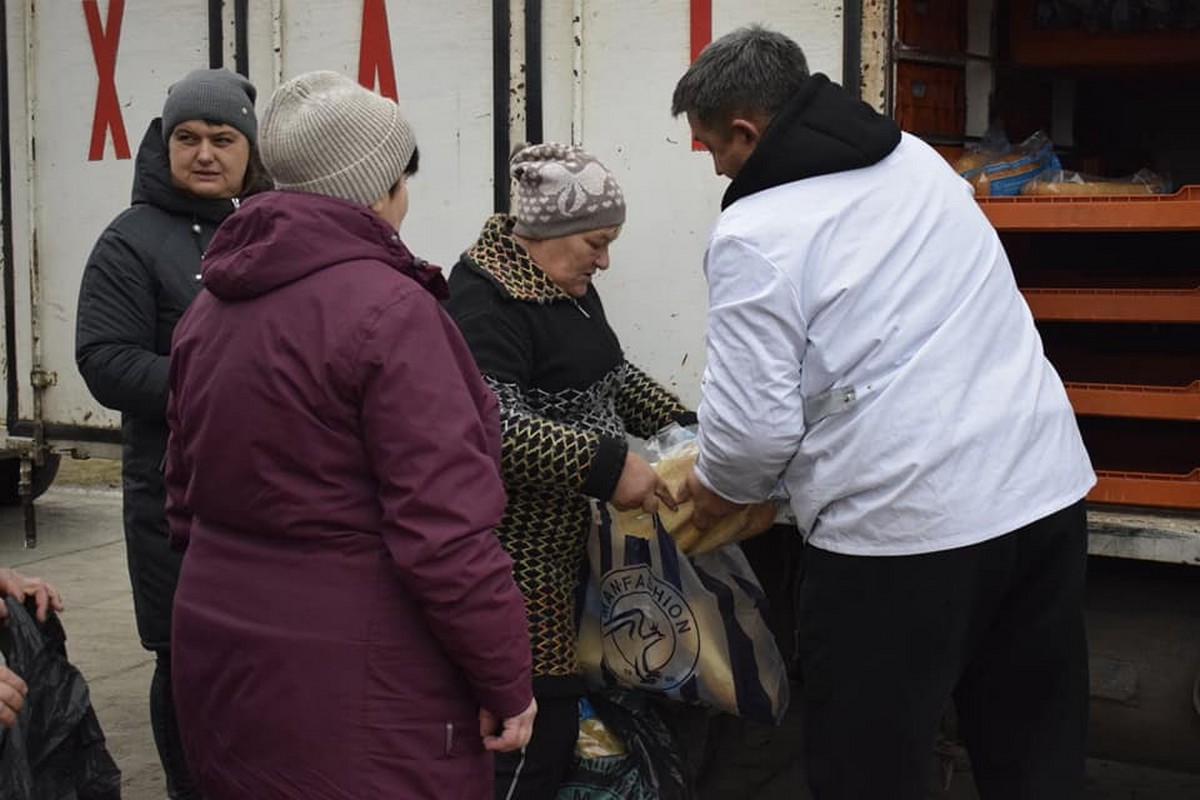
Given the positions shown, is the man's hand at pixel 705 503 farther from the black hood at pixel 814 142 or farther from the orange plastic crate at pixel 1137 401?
the orange plastic crate at pixel 1137 401

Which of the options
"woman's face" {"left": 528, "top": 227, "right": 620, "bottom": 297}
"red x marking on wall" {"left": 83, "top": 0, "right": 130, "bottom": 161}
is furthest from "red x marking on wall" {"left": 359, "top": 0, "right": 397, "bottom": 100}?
"woman's face" {"left": 528, "top": 227, "right": 620, "bottom": 297}

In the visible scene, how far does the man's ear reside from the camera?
A: 2.62 m

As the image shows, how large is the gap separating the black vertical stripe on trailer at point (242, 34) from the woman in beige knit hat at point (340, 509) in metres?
1.89

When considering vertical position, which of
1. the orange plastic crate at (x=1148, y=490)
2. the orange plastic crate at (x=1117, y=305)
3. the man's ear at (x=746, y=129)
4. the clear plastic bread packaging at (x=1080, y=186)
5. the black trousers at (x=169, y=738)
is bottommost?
the black trousers at (x=169, y=738)

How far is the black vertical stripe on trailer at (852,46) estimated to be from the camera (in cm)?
321

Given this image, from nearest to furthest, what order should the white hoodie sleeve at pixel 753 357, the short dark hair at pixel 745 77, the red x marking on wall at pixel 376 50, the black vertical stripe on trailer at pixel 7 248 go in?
the white hoodie sleeve at pixel 753 357
the short dark hair at pixel 745 77
the red x marking on wall at pixel 376 50
the black vertical stripe on trailer at pixel 7 248

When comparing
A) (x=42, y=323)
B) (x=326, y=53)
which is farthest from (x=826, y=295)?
(x=42, y=323)

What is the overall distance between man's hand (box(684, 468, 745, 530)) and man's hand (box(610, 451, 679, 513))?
0.06 m

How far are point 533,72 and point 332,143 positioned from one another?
1.49 m

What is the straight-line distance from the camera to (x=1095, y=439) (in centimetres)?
394

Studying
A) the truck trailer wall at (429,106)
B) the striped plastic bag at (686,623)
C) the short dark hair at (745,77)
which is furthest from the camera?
the truck trailer wall at (429,106)

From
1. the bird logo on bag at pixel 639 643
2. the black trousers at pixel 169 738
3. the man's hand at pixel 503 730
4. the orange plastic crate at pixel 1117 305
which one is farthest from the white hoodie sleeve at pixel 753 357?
the black trousers at pixel 169 738

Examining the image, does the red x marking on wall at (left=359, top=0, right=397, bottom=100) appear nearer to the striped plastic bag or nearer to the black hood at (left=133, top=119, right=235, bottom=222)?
the black hood at (left=133, top=119, right=235, bottom=222)

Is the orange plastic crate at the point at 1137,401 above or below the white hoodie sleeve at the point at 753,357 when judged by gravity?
below
